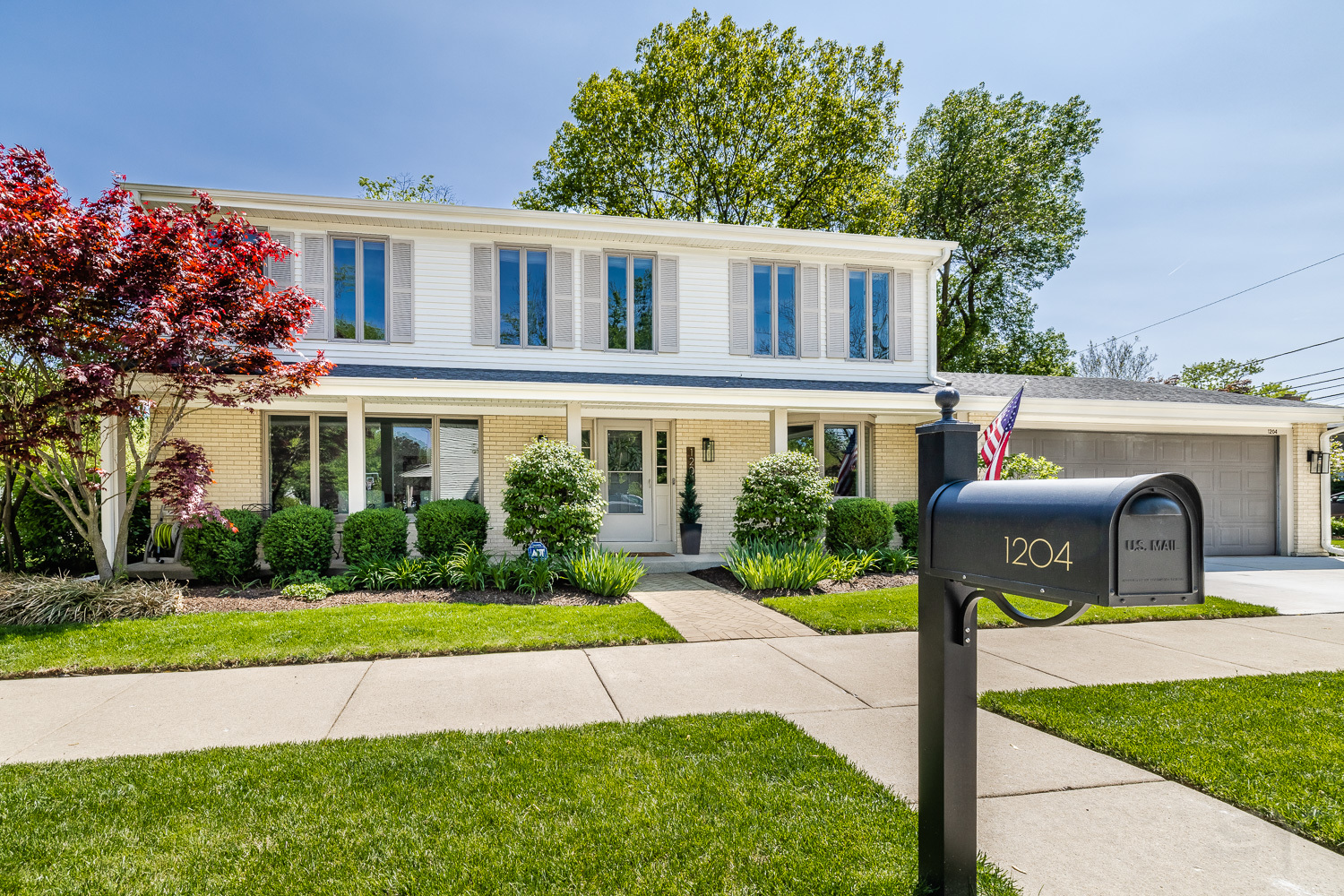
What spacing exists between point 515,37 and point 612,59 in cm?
776

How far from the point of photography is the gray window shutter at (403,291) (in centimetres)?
1050

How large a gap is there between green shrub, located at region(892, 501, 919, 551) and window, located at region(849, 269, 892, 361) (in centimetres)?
288

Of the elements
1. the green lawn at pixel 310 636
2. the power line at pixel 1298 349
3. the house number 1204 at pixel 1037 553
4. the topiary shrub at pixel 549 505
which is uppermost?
the power line at pixel 1298 349

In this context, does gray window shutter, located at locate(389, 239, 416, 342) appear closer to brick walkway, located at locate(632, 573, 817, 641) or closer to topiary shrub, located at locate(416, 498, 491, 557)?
topiary shrub, located at locate(416, 498, 491, 557)

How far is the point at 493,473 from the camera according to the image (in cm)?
1099

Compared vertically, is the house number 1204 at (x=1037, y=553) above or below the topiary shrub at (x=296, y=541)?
above

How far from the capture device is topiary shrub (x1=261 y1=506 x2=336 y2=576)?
844cm

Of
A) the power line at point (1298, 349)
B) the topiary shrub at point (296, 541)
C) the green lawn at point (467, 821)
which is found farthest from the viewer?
the power line at point (1298, 349)

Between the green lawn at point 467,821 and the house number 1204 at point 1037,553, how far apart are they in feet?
4.58

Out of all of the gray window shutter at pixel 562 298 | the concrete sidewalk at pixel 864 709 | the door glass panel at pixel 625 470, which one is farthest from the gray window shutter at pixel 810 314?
the concrete sidewalk at pixel 864 709

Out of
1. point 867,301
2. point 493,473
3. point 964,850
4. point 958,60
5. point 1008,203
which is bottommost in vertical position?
point 964,850

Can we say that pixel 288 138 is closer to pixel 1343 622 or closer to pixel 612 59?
pixel 612 59

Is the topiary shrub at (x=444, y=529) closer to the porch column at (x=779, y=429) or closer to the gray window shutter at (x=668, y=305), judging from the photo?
the gray window shutter at (x=668, y=305)

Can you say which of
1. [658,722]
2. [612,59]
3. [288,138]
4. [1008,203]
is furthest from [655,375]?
[1008,203]
